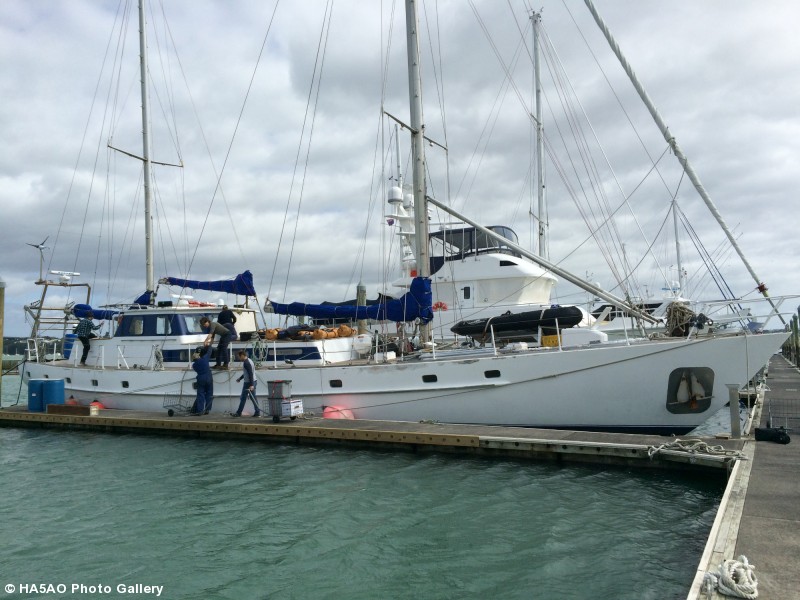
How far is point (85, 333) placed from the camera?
17172mm

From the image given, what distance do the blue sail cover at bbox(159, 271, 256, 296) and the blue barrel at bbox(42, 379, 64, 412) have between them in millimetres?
4219

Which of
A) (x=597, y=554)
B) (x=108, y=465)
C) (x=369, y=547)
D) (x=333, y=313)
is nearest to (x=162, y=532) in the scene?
(x=369, y=547)

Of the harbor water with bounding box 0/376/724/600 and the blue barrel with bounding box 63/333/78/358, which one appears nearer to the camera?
the harbor water with bounding box 0/376/724/600

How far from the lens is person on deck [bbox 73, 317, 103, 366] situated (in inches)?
675

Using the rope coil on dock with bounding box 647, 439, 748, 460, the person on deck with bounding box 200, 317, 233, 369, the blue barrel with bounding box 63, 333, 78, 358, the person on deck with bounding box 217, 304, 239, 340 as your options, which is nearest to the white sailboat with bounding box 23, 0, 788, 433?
the person on deck with bounding box 200, 317, 233, 369

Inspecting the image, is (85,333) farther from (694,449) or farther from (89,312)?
(694,449)

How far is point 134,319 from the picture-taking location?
643 inches

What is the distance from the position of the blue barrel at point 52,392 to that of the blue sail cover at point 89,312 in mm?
2338

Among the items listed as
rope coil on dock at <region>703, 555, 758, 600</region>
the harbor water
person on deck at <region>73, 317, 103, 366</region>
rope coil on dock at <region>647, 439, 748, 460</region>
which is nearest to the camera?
rope coil on dock at <region>703, 555, 758, 600</region>

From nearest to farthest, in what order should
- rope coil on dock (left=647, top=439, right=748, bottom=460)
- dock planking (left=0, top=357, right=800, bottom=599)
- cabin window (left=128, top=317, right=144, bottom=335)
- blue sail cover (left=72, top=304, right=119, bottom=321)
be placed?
dock planking (left=0, top=357, right=800, bottom=599) → rope coil on dock (left=647, top=439, right=748, bottom=460) → cabin window (left=128, top=317, right=144, bottom=335) → blue sail cover (left=72, top=304, right=119, bottom=321)

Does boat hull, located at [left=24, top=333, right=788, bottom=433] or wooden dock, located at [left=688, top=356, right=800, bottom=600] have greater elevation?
boat hull, located at [left=24, top=333, right=788, bottom=433]

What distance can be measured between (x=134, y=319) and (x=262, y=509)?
10399 mm

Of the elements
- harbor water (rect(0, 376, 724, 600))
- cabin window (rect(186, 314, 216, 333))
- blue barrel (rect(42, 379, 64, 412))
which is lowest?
harbor water (rect(0, 376, 724, 600))

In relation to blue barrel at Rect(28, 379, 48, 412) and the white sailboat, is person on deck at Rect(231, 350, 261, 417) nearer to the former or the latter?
the white sailboat
